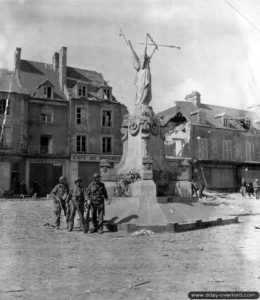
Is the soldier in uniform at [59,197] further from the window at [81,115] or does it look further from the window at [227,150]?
the window at [227,150]

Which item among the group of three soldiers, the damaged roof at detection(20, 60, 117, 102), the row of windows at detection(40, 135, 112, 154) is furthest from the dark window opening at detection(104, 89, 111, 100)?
the group of three soldiers

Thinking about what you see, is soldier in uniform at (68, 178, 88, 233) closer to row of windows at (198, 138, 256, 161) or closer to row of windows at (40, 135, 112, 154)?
row of windows at (40, 135, 112, 154)

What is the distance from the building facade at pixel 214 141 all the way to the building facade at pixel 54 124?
7000 mm

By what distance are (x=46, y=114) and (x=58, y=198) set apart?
26316 millimetres

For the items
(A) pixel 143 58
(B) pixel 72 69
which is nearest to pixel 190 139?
(B) pixel 72 69

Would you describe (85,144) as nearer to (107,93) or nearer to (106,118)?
(106,118)

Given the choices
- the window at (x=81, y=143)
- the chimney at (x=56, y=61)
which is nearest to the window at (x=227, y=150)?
the window at (x=81, y=143)

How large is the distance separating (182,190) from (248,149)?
3474 centimetres

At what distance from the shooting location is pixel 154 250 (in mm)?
7848

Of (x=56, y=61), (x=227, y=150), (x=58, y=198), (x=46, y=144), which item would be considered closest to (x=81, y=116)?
(x=46, y=144)

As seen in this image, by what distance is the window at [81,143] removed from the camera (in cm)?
3778

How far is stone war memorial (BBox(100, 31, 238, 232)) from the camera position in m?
11.1

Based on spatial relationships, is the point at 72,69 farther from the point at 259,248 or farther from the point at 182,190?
the point at 259,248

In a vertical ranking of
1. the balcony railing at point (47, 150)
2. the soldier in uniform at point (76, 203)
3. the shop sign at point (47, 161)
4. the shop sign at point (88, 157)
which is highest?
the balcony railing at point (47, 150)
